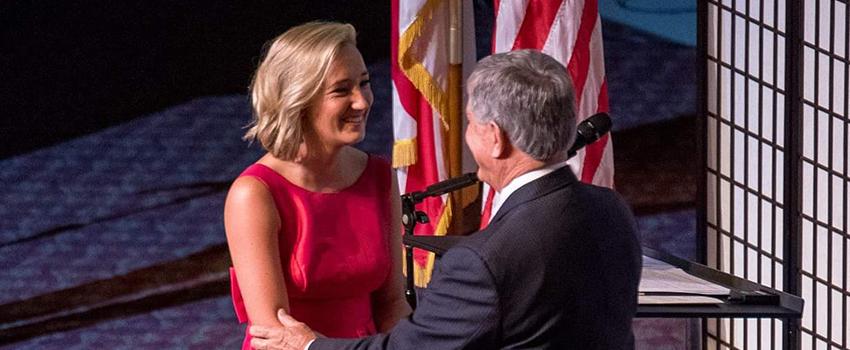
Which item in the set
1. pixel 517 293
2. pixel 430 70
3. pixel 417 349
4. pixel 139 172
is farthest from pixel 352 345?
pixel 139 172

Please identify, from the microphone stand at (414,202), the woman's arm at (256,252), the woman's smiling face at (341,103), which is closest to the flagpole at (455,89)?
the microphone stand at (414,202)

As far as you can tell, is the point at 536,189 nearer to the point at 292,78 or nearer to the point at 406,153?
the point at 292,78

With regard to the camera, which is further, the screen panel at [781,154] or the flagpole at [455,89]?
the flagpole at [455,89]

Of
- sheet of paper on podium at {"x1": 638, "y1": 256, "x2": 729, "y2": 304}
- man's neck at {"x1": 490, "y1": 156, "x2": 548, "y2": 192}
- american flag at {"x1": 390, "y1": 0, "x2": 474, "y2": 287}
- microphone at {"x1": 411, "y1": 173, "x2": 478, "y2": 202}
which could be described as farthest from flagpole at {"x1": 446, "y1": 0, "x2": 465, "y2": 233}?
man's neck at {"x1": 490, "y1": 156, "x2": 548, "y2": 192}

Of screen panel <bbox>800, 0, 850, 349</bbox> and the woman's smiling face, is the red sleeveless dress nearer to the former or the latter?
the woman's smiling face

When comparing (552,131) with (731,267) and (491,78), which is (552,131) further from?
(731,267)

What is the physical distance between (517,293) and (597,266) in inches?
6.0

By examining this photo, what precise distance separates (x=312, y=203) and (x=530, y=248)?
781 millimetres

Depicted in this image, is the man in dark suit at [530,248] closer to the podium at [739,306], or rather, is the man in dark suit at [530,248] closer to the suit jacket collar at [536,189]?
the suit jacket collar at [536,189]

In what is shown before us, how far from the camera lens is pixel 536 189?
1.90 metres

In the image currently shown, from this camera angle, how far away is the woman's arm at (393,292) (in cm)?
266

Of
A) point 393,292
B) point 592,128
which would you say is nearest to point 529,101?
point 592,128

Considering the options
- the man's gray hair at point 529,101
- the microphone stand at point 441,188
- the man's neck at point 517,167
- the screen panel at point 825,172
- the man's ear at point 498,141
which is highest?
the man's gray hair at point 529,101

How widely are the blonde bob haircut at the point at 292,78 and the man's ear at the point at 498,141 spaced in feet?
1.97
